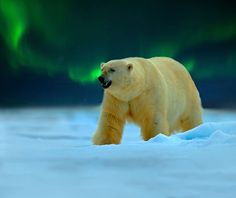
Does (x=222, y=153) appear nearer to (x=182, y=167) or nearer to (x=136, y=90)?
(x=182, y=167)

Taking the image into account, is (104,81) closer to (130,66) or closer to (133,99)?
(130,66)

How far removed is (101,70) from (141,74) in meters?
0.55

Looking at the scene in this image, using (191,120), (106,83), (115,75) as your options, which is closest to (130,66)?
(115,75)

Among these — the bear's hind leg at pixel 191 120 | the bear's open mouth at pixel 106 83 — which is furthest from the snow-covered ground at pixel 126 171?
the bear's hind leg at pixel 191 120

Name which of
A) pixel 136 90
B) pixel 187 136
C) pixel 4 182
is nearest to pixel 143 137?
pixel 136 90

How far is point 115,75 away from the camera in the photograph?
6332 millimetres

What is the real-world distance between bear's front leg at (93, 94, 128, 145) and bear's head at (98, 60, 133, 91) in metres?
0.33

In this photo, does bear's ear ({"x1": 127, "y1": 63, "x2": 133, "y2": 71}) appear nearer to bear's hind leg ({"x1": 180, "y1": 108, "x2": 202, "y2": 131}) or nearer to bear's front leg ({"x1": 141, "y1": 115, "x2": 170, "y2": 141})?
bear's front leg ({"x1": 141, "y1": 115, "x2": 170, "y2": 141})

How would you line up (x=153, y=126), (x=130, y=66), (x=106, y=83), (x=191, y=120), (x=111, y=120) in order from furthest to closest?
(x=191, y=120), (x=111, y=120), (x=153, y=126), (x=130, y=66), (x=106, y=83)

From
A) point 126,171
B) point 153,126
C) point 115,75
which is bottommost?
point 126,171

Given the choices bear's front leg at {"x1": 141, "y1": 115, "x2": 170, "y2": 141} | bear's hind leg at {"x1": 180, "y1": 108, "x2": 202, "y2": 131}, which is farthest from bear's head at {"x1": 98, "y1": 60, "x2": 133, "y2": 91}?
bear's hind leg at {"x1": 180, "y1": 108, "x2": 202, "y2": 131}

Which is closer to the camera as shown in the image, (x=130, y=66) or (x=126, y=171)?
(x=126, y=171)

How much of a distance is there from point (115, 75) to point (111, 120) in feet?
2.13

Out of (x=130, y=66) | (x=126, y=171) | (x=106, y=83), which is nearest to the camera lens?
(x=126, y=171)
